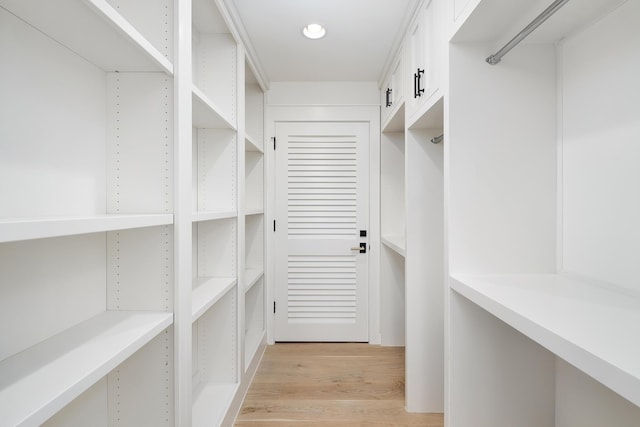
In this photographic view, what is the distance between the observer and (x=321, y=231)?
295cm

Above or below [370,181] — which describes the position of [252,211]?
below

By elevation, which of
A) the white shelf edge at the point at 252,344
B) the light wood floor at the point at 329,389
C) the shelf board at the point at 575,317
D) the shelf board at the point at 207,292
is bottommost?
the light wood floor at the point at 329,389

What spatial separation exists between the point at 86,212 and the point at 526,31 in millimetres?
1499

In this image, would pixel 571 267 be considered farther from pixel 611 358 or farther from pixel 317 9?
pixel 317 9

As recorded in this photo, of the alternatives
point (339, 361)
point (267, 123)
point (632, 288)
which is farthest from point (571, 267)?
point (267, 123)

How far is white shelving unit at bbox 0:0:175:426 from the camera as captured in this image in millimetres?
781

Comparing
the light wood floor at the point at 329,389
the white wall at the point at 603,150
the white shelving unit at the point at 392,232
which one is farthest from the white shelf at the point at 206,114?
the light wood floor at the point at 329,389

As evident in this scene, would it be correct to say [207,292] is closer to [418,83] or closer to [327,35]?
[418,83]

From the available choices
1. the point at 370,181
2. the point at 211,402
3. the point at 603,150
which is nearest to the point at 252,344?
the point at 211,402

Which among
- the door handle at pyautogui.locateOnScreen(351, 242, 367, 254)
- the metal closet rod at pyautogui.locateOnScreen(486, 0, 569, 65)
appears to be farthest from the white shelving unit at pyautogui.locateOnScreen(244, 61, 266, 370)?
the metal closet rod at pyautogui.locateOnScreen(486, 0, 569, 65)

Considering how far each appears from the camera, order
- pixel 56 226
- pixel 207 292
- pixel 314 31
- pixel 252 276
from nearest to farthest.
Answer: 1. pixel 56 226
2. pixel 207 292
3. pixel 314 31
4. pixel 252 276

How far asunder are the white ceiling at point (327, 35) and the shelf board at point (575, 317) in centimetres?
152

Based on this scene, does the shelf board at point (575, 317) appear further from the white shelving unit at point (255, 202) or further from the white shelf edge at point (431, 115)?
the white shelving unit at point (255, 202)

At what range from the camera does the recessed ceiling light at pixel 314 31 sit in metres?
2.02
